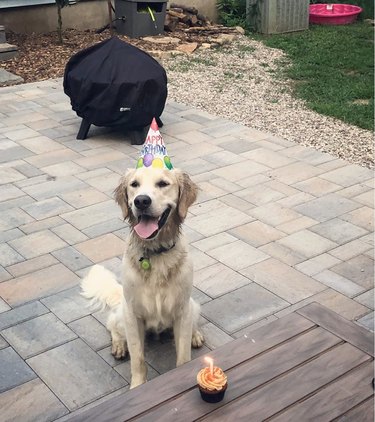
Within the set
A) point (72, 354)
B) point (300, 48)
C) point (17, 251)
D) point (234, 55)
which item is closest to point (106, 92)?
point (17, 251)

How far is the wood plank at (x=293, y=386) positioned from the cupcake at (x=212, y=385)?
2.0 inches

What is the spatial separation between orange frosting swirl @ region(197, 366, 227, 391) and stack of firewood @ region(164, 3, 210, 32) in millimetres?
10447

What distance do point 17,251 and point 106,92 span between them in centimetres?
246

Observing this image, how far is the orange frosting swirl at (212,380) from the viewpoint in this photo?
2.26 m

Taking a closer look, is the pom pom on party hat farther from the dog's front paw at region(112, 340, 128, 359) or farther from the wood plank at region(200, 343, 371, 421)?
the wood plank at region(200, 343, 371, 421)

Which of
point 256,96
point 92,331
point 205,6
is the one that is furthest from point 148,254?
point 205,6

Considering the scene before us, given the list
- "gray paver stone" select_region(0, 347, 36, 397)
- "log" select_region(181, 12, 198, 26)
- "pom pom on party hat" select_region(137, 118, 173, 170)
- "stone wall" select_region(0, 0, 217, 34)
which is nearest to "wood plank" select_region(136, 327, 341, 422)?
"pom pom on party hat" select_region(137, 118, 173, 170)

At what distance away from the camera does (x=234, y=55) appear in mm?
10664

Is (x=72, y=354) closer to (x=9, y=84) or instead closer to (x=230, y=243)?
(x=230, y=243)

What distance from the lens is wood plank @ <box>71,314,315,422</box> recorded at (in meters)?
2.28

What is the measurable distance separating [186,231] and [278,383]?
2.80m

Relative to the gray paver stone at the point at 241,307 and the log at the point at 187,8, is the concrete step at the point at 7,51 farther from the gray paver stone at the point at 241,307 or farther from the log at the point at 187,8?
the gray paver stone at the point at 241,307

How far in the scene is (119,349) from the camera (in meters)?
3.62

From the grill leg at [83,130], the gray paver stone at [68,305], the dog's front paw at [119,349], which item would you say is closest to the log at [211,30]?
the grill leg at [83,130]
